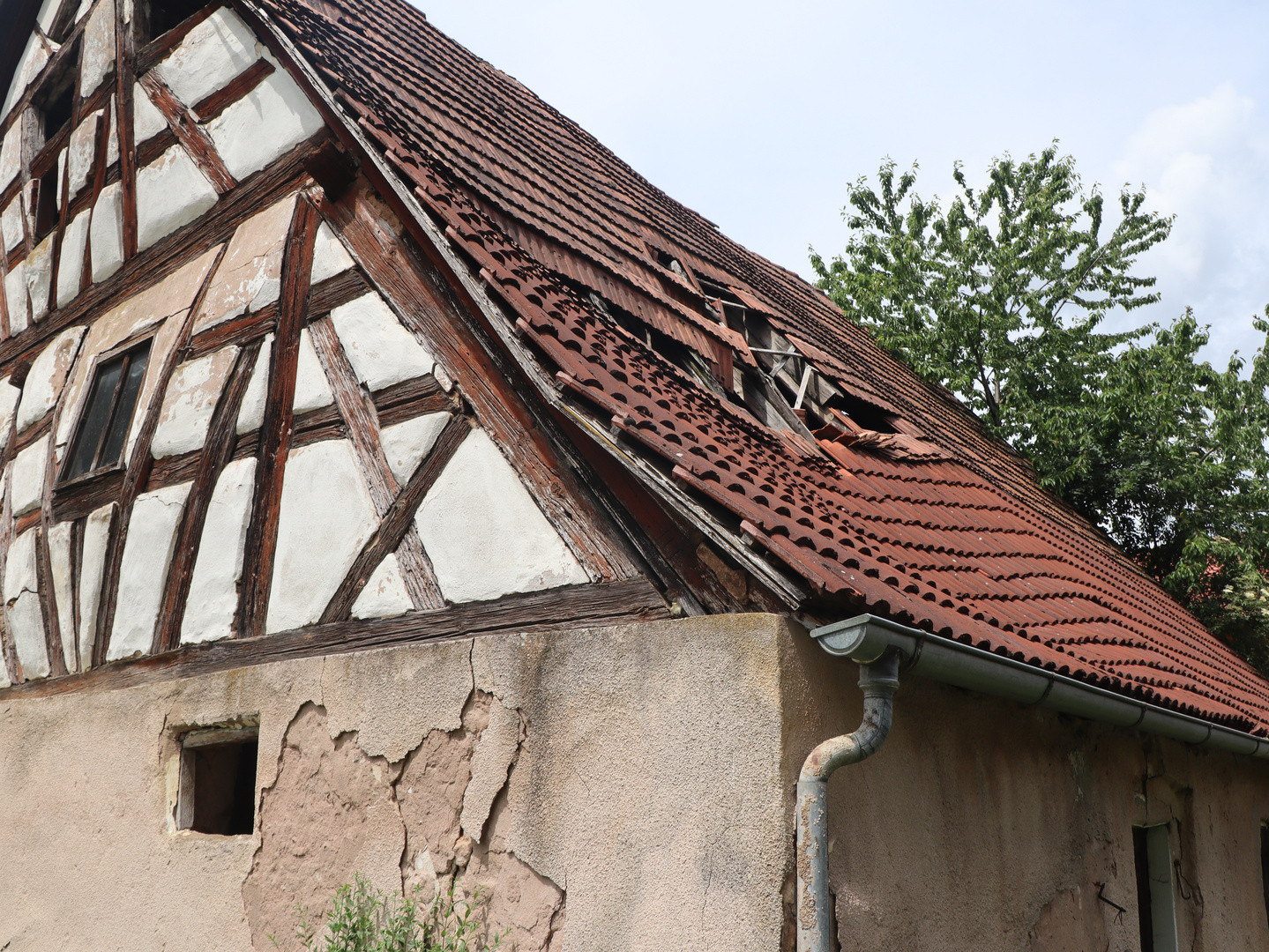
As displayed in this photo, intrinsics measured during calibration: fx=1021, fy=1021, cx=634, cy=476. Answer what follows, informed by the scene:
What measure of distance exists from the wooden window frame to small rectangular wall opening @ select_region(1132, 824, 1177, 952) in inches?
222

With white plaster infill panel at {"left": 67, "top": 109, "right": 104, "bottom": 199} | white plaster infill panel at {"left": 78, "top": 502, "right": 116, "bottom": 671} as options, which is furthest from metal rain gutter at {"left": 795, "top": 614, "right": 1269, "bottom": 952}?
white plaster infill panel at {"left": 67, "top": 109, "right": 104, "bottom": 199}

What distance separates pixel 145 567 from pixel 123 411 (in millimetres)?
1059

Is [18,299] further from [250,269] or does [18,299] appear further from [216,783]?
[216,783]

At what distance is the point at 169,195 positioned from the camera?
5762 millimetres

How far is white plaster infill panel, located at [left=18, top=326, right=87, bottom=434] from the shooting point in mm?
6234

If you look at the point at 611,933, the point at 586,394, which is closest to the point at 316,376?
the point at 586,394

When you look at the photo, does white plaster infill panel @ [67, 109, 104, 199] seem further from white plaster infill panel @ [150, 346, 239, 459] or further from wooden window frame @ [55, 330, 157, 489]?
white plaster infill panel @ [150, 346, 239, 459]

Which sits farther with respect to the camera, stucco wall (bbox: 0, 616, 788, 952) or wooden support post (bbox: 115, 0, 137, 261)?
wooden support post (bbox: 115, 0, 137, 261)

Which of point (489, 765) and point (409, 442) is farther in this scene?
point (409, 442)

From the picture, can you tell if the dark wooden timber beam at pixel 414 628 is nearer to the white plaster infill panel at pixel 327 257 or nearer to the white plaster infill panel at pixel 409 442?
the white plaster infill panel at pixel 409 442

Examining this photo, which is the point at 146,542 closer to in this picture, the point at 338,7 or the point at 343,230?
the point at 343,230

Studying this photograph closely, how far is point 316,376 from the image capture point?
14.8ft

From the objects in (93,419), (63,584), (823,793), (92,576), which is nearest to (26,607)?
(63,584)

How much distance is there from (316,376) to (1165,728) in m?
3.94
